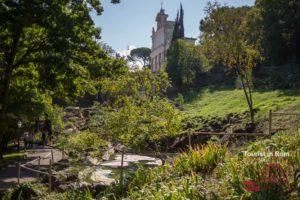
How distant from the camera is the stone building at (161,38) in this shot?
293ft

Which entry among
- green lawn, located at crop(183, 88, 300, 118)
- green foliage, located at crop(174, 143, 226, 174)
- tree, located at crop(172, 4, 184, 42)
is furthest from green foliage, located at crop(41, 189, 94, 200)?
tree, located at crop(172, 4, 184, 42)

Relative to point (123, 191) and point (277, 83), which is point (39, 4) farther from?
point (277, 83)

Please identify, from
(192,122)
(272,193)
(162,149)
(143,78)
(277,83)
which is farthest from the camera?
(277,83)

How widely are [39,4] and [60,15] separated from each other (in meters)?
1.16

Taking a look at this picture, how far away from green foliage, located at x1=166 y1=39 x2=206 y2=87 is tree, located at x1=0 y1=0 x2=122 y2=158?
3323 centimetres

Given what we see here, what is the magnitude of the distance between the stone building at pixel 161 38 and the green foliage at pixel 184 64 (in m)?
25.4

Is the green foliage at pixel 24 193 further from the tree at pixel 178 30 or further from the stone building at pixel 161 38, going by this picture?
the stone building at pixel 161 38

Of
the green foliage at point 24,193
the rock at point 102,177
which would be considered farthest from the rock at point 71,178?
the green foliage at point 24,193

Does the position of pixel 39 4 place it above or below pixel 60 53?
above


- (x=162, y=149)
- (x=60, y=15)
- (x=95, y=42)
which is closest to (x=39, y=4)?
(x=60, y=15)

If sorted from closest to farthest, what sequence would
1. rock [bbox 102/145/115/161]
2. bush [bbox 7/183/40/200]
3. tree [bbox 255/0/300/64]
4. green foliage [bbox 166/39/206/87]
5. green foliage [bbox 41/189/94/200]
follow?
1. green foliage [bbox 41/189/94/200]
2. bush [bbox 7/183/40/200]
3. rock [bbox 102/145/115/161]
4. tree [bbox 255/0/300/64]
5. green foliage [bbox 166/39/206/87]

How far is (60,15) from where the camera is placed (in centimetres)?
2000

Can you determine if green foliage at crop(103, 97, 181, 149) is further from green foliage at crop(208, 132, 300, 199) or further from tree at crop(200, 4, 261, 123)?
tree at crop(200, 4, 261, 123)

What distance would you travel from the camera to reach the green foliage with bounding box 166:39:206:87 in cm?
5719
